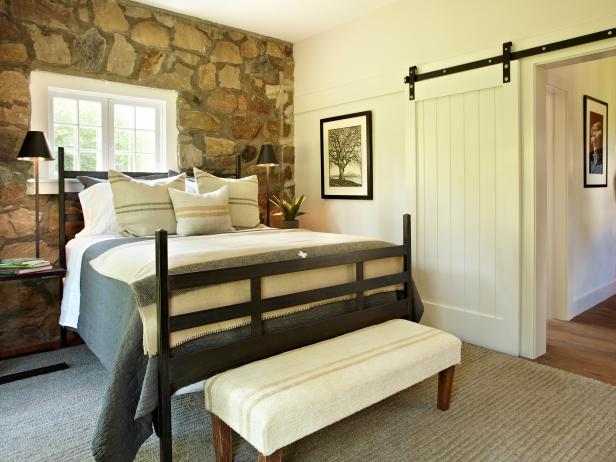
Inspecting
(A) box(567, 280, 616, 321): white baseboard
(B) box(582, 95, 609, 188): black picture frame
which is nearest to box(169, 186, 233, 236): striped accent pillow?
(A) box(567, 280, 616, 321): white baseboard

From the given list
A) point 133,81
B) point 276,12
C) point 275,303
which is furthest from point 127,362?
point 276,12

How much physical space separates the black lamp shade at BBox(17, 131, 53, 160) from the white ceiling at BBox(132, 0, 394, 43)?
1408mm

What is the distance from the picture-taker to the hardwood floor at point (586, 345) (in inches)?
110

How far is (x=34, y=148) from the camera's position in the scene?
2920mm

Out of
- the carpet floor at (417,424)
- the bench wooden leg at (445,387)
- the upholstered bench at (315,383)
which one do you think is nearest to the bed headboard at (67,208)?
the carpet floor at (417,424)

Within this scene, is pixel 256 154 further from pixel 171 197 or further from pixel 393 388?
pixel 393 388

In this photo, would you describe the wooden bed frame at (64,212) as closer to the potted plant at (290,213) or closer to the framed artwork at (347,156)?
the potted plant at (290,213)

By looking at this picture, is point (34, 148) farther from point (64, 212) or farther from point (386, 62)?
point (386, 62)

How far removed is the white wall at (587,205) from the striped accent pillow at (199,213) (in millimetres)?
2706

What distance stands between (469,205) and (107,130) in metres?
2.83

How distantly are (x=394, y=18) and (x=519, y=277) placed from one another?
7.34ft

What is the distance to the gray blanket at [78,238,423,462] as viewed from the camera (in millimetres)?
1614

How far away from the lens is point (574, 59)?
2709mm

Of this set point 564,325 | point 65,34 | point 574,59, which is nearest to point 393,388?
point 574,59
